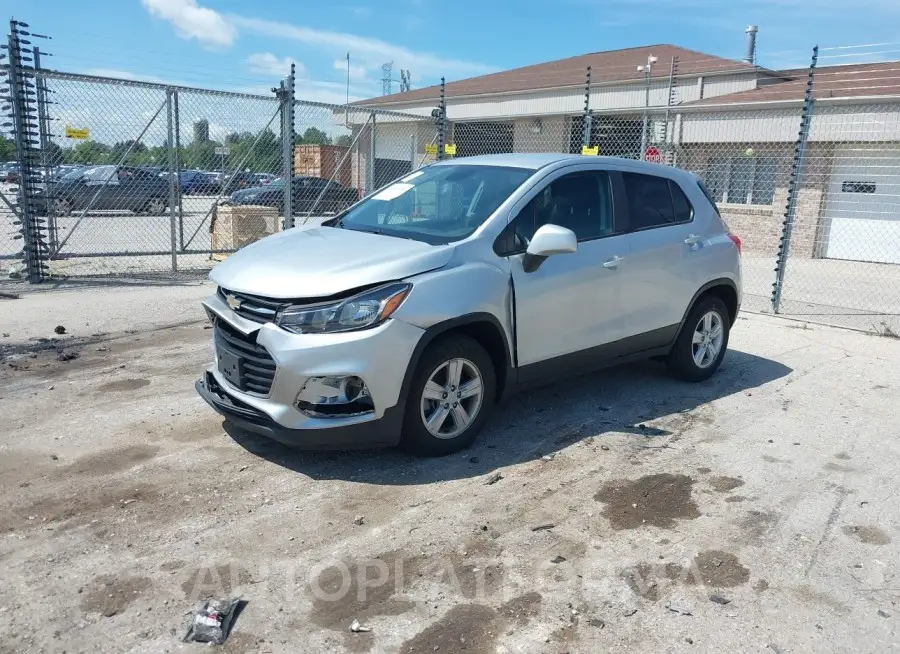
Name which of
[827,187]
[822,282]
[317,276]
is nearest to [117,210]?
[317,276]

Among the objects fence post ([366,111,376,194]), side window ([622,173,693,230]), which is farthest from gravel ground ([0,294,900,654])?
fence post ([366,111,376,194])

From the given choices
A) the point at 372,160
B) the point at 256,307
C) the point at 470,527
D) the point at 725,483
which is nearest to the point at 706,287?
the point at 725,483

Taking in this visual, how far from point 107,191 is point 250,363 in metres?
7.62

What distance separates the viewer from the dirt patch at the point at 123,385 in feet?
18.5

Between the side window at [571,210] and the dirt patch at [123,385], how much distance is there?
3.09m

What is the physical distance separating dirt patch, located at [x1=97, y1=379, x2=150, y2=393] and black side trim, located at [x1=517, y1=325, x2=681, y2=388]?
3.00 metres

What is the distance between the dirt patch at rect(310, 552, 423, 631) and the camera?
10.1 feet

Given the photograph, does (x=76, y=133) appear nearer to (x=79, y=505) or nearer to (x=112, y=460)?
(x=112, y=460)

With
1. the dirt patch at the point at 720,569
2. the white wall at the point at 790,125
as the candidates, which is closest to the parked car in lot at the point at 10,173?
the dirt patch at the point at 720,569

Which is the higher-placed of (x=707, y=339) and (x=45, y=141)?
(x=45, y=141)

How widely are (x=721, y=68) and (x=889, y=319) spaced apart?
1277cm

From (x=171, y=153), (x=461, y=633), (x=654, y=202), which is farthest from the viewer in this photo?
(x=171, y=153)

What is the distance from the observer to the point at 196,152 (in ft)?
35.5

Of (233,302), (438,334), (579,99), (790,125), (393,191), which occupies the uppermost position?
(579,99)
